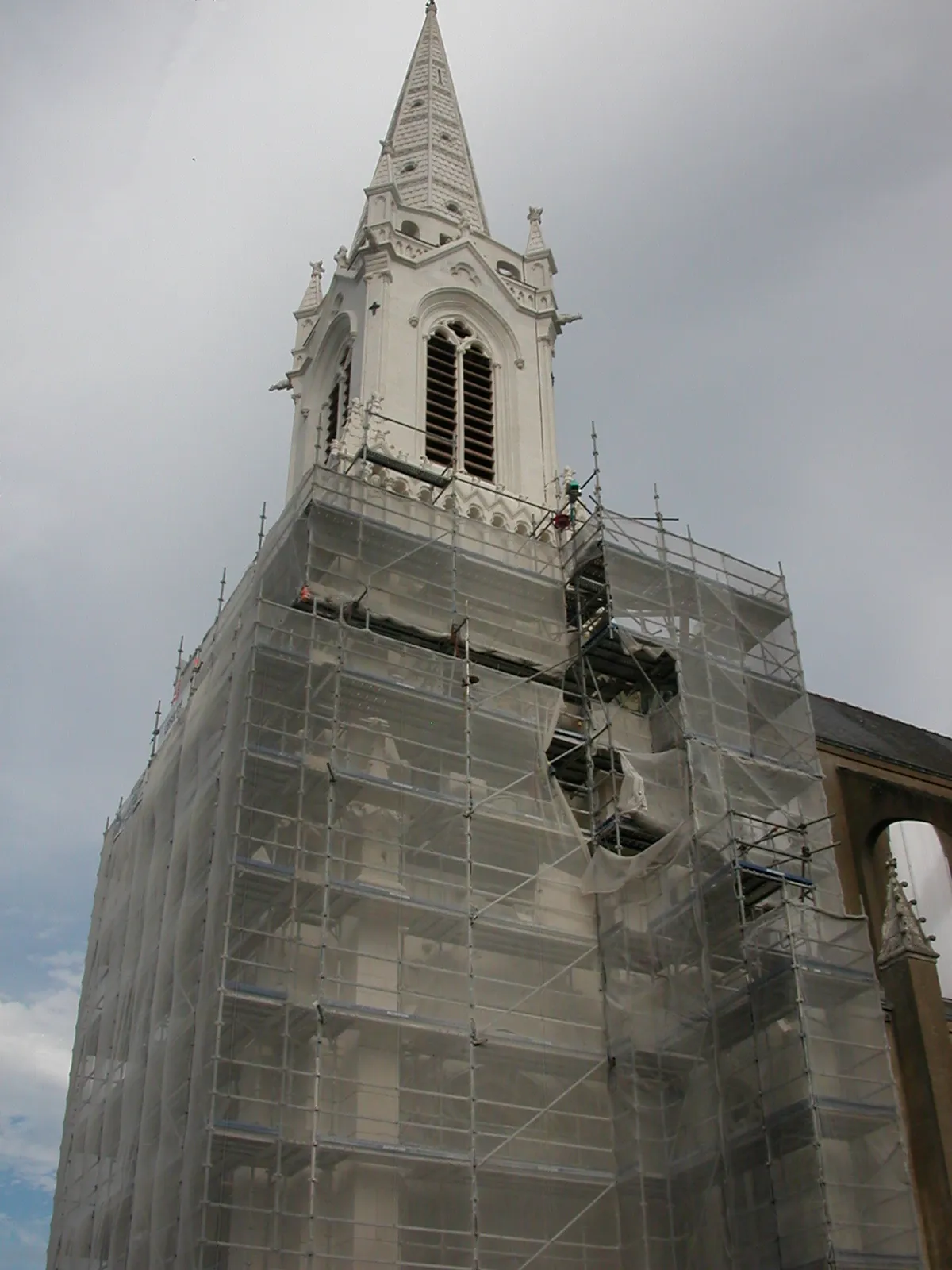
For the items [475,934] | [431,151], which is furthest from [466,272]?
[475,934]

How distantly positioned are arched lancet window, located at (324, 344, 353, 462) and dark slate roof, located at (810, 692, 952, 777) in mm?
9288

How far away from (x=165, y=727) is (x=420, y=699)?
5.48 m

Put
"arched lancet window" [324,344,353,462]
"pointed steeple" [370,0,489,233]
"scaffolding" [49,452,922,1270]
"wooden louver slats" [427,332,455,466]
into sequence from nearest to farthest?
"scaffolding" [49,452,922,1270]
"wooden louver slats" [427,332,455,466]
"arched lancet window" [324,344,353,462]
"pointed steeple" [370,0,489,233]

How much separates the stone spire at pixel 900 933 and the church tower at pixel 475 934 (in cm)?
132

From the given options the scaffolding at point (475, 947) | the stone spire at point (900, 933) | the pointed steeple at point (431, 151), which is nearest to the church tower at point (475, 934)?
the scaffolding at point (475, 947)

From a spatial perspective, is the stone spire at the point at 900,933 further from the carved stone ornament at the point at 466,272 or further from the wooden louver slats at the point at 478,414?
the carved stone ornament at the point at 466,272

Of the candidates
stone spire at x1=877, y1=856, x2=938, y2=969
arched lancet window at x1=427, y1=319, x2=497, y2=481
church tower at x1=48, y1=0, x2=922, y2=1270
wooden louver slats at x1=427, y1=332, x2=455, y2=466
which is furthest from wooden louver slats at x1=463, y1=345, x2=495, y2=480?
stone spire at x1=877, y1=856, x2=938, y2=969

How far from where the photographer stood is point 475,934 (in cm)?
1716

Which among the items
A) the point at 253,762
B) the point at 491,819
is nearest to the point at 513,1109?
the point at 491,819

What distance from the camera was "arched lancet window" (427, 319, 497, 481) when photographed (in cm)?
2434

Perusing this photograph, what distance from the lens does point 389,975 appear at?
16.4 metres

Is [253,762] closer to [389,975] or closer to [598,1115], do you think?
[389,975]

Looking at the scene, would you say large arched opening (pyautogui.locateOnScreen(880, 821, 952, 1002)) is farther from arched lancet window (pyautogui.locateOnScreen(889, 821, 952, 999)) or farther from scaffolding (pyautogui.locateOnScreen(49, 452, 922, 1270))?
scaffolding (pyautogui.locateOnScreen(49, 452, 922, 1270))

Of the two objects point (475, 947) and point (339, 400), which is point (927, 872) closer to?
point (475, 947)
